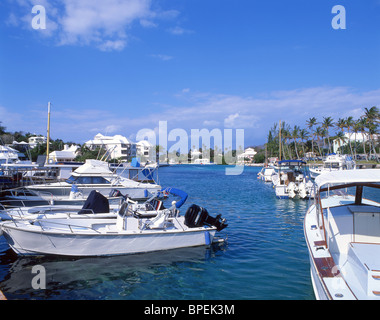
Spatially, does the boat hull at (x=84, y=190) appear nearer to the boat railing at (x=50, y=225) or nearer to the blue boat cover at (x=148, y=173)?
the blue boat cover at (x=148, y=173)

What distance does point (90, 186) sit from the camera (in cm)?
2330

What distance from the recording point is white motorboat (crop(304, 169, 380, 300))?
5.77m

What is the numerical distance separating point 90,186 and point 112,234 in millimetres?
13393

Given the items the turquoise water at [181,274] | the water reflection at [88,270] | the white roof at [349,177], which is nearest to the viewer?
the white roof at [349,177]

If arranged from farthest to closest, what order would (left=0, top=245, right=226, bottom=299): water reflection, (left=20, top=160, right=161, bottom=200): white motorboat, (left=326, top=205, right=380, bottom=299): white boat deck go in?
(left=20, top=160, right=161, bottom=200): white motorboat
(left=0, top=245, right=226, bottom=299): water reflection
(left=326, top=205, right=380, bottom=299): white boat deck

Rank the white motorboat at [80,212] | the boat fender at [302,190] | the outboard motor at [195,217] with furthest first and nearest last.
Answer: the boat fender at [302,190] < the white motorboat at [80,212] < the outboard motor at [195,217]

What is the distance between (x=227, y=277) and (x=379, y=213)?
16.2 feet

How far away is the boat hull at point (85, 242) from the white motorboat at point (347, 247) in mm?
5442

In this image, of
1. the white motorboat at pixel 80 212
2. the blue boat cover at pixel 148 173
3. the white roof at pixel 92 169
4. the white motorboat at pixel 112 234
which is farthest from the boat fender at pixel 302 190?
the white motorboat at pixel 80 212

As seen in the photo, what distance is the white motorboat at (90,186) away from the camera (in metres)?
22.4

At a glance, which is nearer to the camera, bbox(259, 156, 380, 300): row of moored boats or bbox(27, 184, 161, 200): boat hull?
bbox(259, 156, 380, 300): row of moored boats

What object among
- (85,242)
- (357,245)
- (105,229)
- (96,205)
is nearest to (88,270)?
A: (85,242)

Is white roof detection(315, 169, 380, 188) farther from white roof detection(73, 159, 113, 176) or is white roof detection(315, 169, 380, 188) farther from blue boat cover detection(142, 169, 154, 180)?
blue boat cover detection(142, 169, 154, 180)

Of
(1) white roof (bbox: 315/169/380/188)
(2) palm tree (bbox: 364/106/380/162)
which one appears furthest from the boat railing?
(2) palm tree (bbox: 364/106/380/162)
